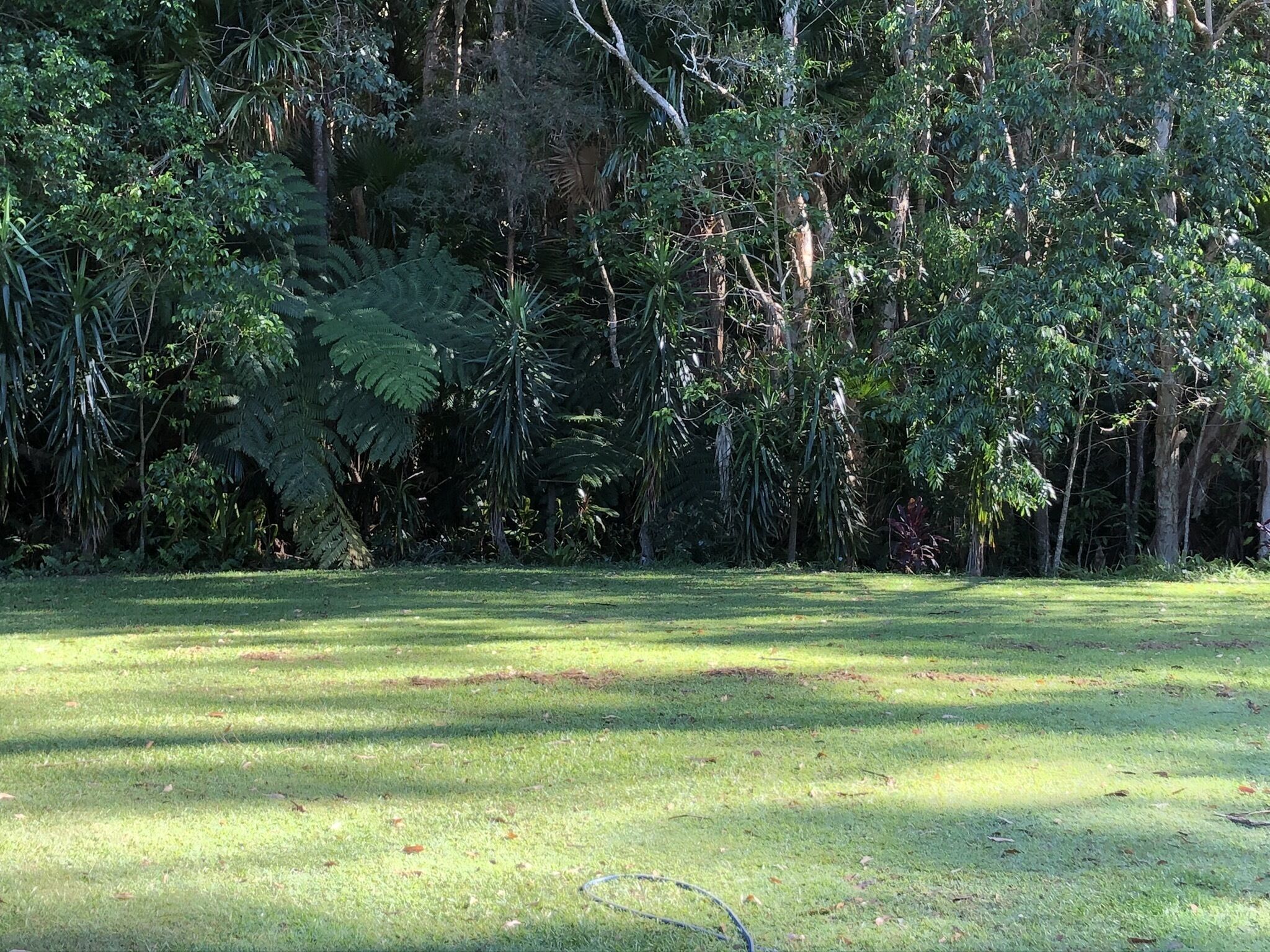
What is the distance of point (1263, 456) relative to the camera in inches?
609

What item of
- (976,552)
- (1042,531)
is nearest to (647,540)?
(976,552)

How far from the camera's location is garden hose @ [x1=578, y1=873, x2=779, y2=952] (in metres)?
3.67

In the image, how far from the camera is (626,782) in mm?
5246

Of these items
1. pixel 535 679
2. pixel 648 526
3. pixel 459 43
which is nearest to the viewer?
pixel 535 679

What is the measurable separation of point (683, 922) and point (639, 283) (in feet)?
38.0

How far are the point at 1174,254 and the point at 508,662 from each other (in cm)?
771

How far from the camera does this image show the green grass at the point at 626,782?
385 centimetres

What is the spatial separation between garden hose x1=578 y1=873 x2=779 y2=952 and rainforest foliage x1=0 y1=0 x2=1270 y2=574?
28.7 feet

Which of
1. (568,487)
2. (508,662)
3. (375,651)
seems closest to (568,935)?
(508,662)

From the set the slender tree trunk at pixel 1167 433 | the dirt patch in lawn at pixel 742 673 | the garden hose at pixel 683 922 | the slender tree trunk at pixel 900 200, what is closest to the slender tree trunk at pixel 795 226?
the slender tree trunk at pixel 900 200

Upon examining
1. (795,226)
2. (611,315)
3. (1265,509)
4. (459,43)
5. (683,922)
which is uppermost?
(459,43)

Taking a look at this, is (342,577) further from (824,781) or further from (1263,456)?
(1263,456)

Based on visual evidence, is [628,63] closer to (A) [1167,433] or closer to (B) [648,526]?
(B) [648,526]

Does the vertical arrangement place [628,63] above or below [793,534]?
above
